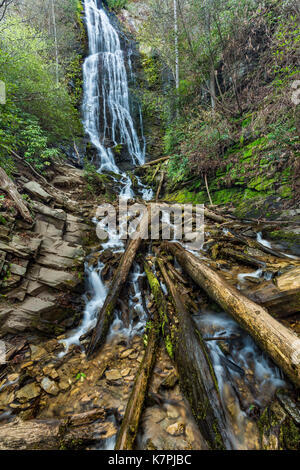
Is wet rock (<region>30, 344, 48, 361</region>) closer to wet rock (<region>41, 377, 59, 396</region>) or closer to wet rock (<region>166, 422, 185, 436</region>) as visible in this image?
wet rock (<region>41, 377, 59, 396</region>)

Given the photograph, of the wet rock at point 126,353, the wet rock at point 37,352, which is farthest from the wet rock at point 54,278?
the wet rock at point 126,353

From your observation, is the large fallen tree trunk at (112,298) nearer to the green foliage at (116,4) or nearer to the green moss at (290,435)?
the green moss at (290,435)

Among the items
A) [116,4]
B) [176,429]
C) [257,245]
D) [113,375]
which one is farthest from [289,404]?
[116,4]

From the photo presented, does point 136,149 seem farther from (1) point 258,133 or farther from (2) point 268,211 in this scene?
(2) point 268,211

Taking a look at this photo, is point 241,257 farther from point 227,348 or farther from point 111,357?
point 111,357

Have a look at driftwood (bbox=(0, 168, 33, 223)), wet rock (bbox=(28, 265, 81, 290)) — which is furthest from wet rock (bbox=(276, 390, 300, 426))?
driftwood (bbox=(0, 168, 33, 223))

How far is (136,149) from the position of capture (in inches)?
607

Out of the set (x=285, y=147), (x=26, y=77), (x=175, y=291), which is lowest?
(x=175, y=291)

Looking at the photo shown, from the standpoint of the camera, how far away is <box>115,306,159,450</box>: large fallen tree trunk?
5.79 ft

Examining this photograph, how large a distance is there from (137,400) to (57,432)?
85 cm

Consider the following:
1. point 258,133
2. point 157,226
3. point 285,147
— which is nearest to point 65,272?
point 157,226

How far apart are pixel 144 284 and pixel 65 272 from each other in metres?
1.67

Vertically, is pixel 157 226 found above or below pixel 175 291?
above

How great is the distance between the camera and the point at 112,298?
11.8 feet
